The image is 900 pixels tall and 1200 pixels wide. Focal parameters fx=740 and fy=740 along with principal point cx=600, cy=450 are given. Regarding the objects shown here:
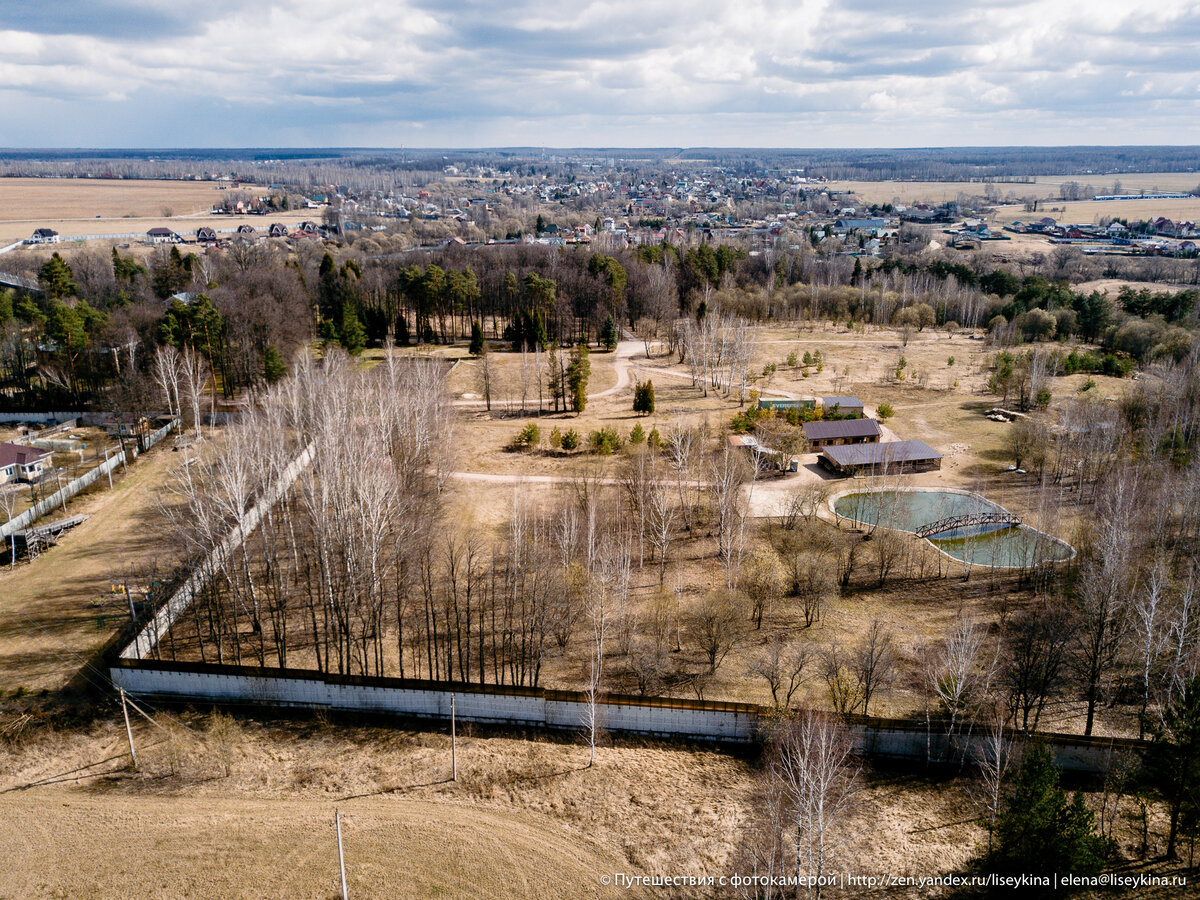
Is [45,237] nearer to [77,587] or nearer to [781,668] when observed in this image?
[77,587]

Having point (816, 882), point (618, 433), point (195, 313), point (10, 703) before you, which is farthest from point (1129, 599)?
point (195, 313)

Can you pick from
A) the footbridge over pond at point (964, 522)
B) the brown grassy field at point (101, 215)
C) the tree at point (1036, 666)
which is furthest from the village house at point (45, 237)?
the tree at point (1036, 666)

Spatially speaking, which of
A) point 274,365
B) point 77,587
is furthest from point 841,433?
point 77,587

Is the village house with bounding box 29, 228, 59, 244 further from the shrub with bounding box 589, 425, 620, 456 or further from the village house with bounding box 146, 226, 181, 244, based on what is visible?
the shrub with bounding box 589, 425, 620, 456

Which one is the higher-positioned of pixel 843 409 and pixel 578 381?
pixel 578 381

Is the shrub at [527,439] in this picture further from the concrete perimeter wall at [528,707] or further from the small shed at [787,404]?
the concrete perimeter wall at [528,707]

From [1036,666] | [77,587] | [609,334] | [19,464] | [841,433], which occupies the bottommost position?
[77,587]

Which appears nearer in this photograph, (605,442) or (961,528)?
(961,528)

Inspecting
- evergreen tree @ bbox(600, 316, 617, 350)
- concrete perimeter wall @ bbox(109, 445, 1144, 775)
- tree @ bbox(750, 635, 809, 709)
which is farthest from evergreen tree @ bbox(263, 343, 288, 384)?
tree @ bbox(750, 635, 809, 709)
